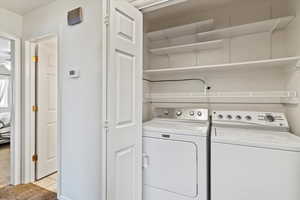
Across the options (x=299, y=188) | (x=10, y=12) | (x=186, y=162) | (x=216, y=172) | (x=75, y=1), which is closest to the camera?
(x=299, y=188)

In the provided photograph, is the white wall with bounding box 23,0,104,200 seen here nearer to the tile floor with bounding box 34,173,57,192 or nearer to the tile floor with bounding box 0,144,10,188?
the tile floor with bounding box 34,173,57,192

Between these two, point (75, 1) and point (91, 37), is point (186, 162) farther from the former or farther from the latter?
point (75, 1)

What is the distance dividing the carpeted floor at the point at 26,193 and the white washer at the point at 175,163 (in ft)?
4.18

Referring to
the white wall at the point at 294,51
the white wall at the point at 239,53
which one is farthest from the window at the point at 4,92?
the white wall at the point at 294,51

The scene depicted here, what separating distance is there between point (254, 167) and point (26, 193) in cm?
257

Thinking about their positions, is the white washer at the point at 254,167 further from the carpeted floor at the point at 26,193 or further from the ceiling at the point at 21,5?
the ceiling at the point at 21,5

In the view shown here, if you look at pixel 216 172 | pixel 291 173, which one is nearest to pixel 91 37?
pixel 216 172

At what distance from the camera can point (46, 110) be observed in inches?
98.5

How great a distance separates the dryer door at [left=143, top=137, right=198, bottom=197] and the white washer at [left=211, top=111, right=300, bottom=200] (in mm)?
184

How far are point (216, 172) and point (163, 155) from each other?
50 centimetres

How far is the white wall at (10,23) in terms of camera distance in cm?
216

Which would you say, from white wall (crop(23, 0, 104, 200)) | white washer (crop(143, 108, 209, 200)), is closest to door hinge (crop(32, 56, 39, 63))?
white wall (crop(23, 0, 104, 200))

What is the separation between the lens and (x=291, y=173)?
1194 millimetres

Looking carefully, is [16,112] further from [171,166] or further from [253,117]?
[253,117]
